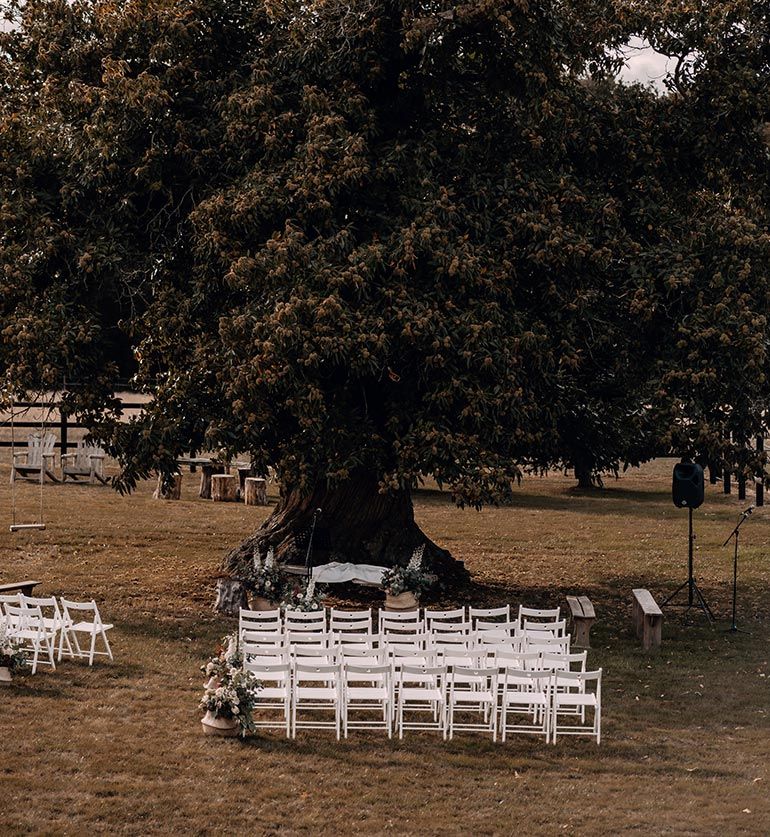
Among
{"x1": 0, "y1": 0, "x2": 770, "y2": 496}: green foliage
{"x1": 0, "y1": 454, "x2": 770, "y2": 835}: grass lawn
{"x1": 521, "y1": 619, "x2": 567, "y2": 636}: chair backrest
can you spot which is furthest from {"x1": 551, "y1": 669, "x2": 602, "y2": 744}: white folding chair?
{"x1": 0, "y1": 0, "x2": 770, "y2": 496}: green foliage

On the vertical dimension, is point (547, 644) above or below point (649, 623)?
above

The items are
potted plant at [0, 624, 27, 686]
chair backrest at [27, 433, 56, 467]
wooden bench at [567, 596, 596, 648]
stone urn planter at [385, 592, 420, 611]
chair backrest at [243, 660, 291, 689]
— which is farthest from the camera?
chair backrest at [27, 433, 56, 467]

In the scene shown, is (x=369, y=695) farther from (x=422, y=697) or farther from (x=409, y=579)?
(x=409, y=579)

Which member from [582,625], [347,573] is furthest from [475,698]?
[347,573]

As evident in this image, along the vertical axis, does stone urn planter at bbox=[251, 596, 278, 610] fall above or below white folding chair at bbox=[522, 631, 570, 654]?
below

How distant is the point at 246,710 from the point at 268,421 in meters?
5.61

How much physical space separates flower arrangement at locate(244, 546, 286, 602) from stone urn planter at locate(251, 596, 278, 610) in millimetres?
43

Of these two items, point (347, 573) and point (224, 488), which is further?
point (224, 488)

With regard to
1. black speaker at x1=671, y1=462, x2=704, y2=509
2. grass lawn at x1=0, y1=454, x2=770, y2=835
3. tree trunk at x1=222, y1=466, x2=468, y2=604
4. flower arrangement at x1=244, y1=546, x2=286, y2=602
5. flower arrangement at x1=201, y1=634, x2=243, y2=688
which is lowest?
grass lawn at x1=0, y1=454, x2=770, y2=835

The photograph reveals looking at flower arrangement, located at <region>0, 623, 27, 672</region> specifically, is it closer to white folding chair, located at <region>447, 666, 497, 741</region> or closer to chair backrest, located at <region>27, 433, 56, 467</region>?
white folding chair, located at <region>447, 666, 497, 741</region>

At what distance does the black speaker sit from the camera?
18.7 meters

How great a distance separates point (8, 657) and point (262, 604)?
4.77 meters

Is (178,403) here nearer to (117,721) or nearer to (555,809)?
(117,721)

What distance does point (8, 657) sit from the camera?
14.8 meters
